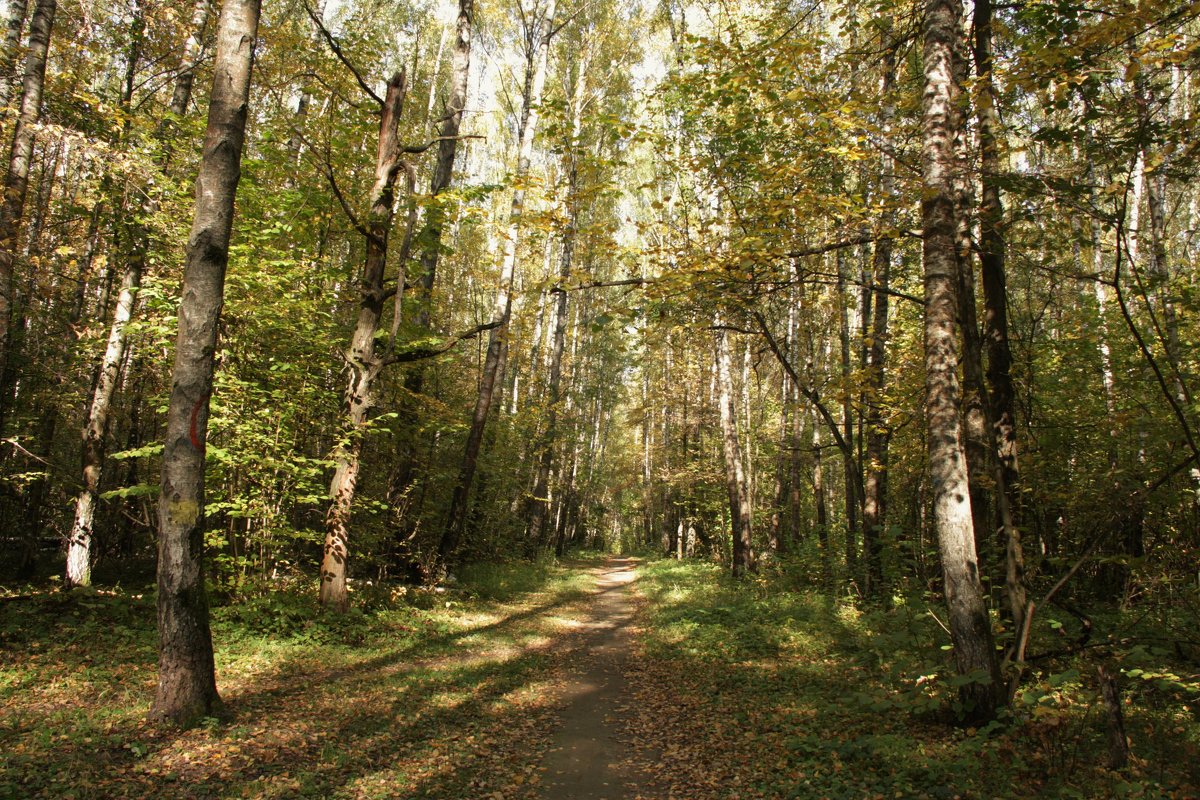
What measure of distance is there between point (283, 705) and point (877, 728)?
5.35 metres

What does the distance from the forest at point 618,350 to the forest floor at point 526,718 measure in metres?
0.05

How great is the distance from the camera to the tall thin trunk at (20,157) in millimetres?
6238

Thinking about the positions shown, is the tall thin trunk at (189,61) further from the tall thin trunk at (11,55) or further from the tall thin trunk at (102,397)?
the tall thin trunk at (11,55)

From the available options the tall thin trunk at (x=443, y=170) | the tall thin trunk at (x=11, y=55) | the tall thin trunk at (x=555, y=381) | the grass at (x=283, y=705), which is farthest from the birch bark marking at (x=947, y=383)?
the tall thin trunk at (x=555, y=381)

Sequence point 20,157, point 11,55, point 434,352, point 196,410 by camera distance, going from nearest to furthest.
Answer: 1. point 196,410
2. point 20,157
3. point 11,55
4. point 434,352

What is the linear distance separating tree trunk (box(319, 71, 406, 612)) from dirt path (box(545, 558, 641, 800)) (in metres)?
3.66

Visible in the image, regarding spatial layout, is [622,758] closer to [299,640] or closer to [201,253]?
[299,640]

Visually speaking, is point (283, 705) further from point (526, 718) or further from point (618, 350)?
point (618, 350)

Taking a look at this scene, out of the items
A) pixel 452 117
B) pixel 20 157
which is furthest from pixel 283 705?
pixel 452 117

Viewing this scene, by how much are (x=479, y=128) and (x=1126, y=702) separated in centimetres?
2787

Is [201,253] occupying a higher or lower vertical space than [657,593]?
higher

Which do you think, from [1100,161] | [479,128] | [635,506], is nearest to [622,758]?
[1100,161]

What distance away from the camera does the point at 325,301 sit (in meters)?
8.44

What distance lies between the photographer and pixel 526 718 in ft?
19.0
